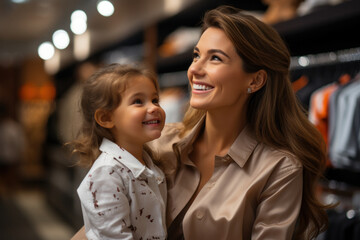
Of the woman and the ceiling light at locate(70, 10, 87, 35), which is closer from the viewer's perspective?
the woman

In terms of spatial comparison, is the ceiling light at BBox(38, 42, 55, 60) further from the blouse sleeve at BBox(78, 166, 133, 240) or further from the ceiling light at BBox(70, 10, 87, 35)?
the blouse sleeve at BBox(78, 166, 133, 240)

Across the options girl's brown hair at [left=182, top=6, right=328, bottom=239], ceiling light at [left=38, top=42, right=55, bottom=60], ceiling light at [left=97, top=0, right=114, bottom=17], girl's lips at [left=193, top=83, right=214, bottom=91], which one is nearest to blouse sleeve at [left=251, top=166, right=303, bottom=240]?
girl's brown hair at [left=182, top=6, right=328, bottom=239]

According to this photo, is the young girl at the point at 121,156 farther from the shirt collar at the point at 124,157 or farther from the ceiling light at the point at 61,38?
the ceiling light at the point at 61,38

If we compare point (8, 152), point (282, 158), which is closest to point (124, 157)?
point (282, 158)

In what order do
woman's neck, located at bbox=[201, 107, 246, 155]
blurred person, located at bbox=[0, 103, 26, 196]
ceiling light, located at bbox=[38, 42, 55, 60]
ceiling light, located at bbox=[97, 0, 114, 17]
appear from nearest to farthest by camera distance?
1. woman's neck, located at bbox=[201, 107, 246, 155]
2. ceiling light, located at bbox=[97, 0, 114, 17]
3. ceiling light, located at bbox=[38, 42, 55, 60]
4. blurred person, located at bbox=[0, 103, 26, 196]

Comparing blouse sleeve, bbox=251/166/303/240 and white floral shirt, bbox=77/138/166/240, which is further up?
white floral shirt, bbox=77/138/166/240

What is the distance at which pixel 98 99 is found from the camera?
174 cm

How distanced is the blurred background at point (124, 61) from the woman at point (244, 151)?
21.0 inches

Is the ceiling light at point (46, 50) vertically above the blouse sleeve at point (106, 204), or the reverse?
the ceiling light at point (46, 50)

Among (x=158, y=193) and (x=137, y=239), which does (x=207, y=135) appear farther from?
(x=137, y=239)

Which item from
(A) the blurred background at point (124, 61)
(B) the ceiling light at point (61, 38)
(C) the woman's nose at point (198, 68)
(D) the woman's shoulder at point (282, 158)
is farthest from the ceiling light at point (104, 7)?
(D) the woman's shoulder at point (282, 158)

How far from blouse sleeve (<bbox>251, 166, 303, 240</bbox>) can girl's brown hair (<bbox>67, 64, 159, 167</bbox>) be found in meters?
0.59

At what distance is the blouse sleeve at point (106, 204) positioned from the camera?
1535mm

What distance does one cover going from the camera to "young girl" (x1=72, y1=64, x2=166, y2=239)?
1.56 meters
